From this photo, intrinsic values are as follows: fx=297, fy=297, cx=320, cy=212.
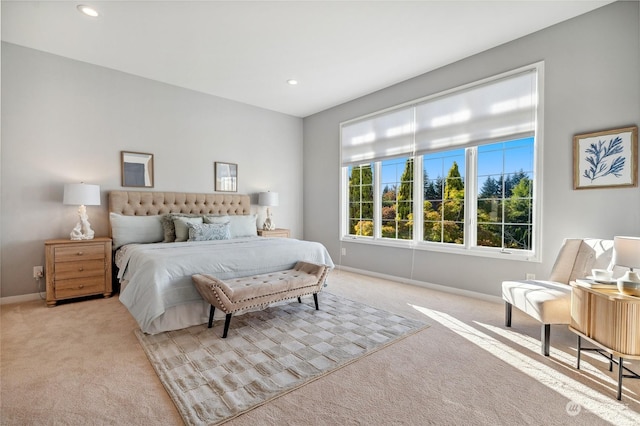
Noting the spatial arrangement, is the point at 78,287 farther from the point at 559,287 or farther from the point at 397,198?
the point at 559,287

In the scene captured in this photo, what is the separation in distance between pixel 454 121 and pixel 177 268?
3.65 metres

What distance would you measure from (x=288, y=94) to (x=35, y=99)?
10.6 feet

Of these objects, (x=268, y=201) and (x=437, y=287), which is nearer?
(x=437, y=287)

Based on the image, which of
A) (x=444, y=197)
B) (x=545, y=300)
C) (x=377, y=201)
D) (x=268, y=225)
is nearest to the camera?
(x=545, y=300)

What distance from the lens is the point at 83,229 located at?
12.1 feet

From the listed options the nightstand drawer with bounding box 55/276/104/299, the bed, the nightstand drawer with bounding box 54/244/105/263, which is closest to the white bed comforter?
the bed

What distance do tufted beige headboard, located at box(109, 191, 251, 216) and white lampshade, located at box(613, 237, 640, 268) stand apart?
15.4 ft

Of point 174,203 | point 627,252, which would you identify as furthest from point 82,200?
point 627,252

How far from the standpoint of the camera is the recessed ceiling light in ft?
9.04

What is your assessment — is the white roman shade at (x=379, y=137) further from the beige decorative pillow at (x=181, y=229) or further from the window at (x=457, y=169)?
the beige decorative pillow at (x=181, y=229)

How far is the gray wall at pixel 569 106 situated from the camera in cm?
268

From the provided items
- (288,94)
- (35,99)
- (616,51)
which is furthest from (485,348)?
(35,99)

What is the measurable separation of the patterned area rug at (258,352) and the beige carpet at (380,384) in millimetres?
82

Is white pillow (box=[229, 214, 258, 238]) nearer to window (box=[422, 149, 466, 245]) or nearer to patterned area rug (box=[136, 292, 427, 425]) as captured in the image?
patterned area rug (box=[136, 292, 427, 425])
